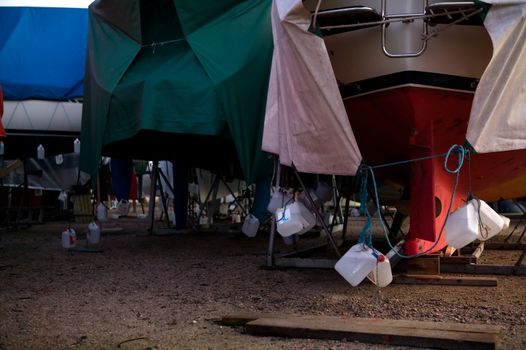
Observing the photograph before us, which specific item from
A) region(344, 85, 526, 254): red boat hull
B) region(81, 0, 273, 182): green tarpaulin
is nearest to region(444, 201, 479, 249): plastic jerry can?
region(344, 85, 526, 254): red boat hull

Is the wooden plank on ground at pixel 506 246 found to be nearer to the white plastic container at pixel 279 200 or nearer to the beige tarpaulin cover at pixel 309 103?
the white plastic container at pixel 279 200

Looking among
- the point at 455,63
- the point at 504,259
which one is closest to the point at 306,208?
the point at 455,63

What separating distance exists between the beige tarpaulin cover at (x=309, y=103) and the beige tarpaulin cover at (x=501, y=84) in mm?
848

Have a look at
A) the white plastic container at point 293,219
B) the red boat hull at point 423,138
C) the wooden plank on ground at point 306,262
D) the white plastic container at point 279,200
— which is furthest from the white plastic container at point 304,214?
the red boat hull at point 423,138

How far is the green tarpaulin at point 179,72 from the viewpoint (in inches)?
240

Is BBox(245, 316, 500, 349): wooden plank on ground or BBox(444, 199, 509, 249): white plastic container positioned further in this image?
BBox(444, 199, 509, 249): white plastic container

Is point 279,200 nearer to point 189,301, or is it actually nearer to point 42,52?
point 189,301

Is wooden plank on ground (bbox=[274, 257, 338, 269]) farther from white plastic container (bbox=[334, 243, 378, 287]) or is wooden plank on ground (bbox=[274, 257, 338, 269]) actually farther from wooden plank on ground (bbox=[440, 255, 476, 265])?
white plastic container (bbox=[334, 243, 378, 287])

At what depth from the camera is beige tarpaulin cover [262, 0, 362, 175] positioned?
405 centimetres

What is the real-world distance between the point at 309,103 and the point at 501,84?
1.31 m

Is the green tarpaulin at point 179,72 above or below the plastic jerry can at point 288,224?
above

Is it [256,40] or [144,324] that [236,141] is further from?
[144,324]

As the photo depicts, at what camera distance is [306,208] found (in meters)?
5.01

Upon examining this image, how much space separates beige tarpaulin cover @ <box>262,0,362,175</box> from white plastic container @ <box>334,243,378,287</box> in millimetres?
580
